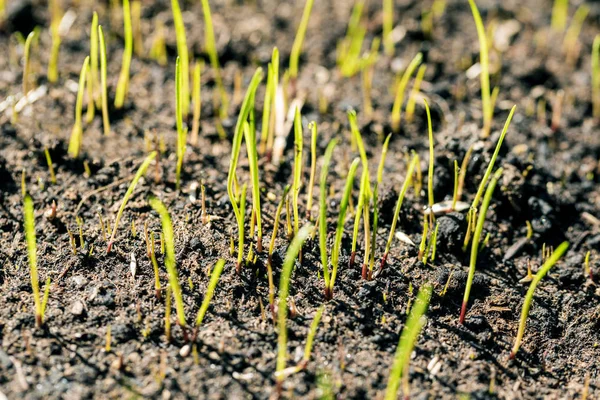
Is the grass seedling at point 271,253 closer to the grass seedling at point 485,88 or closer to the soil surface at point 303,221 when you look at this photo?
the soil surface at point 303,221

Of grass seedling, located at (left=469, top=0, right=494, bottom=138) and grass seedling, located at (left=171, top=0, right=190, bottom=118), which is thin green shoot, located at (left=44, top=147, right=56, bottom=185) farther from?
grass seedling, located at (left=469, top=0, right=494, bottom=138)

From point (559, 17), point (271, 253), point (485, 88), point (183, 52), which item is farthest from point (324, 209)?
point (559, 17)

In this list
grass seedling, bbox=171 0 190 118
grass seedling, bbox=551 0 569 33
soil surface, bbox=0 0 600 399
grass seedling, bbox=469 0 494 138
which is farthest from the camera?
grass seedling, bbox=551 0 569 33

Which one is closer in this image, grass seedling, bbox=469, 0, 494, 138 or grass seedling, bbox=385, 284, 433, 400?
grass seedling, bbox=385, 284, 433, 400

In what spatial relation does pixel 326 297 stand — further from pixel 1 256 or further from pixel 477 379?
pixel 1 256

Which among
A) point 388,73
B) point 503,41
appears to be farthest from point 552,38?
point 388,73

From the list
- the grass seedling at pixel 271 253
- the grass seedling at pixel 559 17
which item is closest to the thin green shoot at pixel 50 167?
the grass seedling at pixel 271 253

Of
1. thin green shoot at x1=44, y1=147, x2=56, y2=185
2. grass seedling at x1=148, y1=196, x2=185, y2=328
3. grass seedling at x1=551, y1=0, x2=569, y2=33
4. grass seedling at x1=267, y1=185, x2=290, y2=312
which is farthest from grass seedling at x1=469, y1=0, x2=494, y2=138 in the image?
thin green shoot at x1=44, y1=147, x2=56, y2=185
